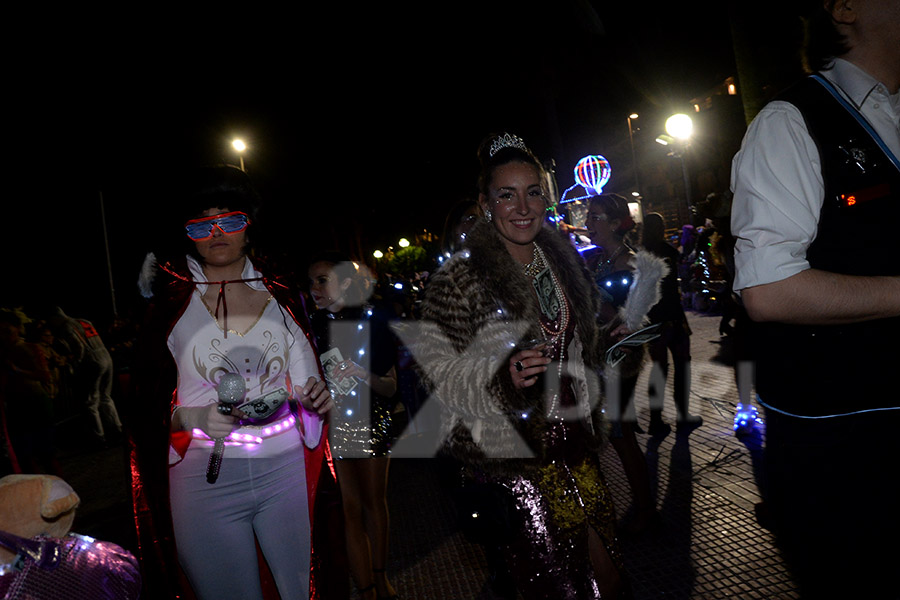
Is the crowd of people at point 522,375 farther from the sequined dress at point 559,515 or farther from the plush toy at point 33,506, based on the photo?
the plush toy at point 33,506

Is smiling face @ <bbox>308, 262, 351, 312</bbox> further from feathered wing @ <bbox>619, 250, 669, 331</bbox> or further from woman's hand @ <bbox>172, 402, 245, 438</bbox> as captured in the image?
feathered wing @ <bbox>619, 250, 669, 331</bbox>

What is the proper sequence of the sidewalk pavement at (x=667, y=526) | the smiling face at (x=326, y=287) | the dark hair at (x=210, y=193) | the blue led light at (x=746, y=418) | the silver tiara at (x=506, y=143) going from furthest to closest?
the blue led light at (x=746, y=418) → the smiling face at (x=326, y=287) → the sidewalk pavement at (x=667, y=526) → the silver tiara at (x=506, y=143) → the dark hair at (x=210, y=193)

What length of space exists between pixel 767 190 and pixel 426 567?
3.39 metres

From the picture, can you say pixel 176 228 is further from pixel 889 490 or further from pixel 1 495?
pixel 889 490

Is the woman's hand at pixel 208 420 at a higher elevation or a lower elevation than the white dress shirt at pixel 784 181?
lower

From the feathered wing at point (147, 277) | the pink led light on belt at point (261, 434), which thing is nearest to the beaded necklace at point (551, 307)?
the pink led light on belt at point (261, 434)

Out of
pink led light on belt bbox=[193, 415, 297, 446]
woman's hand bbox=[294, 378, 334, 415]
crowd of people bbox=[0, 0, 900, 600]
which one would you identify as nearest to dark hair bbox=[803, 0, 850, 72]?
crowd of people bbox=[0, 0, 900, 600]

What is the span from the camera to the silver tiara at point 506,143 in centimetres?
255

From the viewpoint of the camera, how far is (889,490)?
138 cm

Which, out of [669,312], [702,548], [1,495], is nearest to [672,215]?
[669,312]

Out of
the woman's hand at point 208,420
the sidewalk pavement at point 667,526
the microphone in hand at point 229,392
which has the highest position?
the microphone in hand at point 229,392

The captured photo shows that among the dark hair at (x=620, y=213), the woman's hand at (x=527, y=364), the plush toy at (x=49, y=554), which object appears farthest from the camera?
the dark hair at (x=620, y=213)

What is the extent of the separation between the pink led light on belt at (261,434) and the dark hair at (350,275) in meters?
1.30

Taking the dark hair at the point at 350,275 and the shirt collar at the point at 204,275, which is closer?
the shirt collar at the point at 204,275
